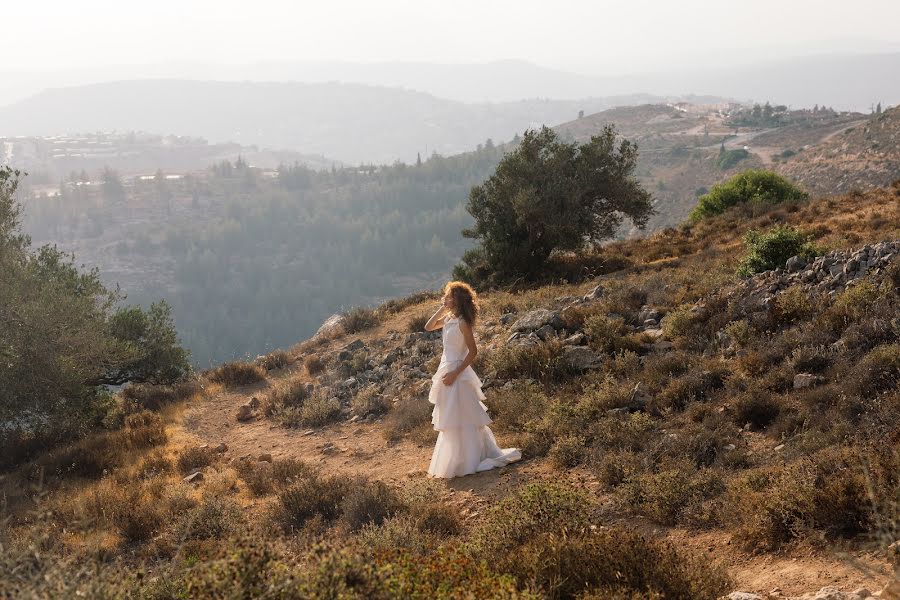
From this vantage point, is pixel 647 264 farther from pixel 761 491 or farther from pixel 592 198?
pixel 761 491

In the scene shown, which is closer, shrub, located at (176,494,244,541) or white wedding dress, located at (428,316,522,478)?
shrub, located at (176,494,244,541)

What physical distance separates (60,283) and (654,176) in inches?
4704

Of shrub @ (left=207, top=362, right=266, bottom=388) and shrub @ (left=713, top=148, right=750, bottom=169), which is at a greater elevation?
shrub @ (left=713, top=148, right=750, bottom=169)

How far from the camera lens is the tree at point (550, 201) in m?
23.5

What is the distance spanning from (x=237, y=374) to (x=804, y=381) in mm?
13653

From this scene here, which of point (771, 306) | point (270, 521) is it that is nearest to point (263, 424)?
point (270, 521)

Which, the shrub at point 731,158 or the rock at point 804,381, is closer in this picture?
the rock at point 804,381

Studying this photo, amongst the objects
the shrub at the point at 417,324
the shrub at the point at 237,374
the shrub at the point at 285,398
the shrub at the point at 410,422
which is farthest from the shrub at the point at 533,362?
the shrub at the point at 237,374

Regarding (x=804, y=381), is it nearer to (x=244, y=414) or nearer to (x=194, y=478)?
(x=194, y=478)

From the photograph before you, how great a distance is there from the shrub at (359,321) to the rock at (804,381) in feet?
46.1

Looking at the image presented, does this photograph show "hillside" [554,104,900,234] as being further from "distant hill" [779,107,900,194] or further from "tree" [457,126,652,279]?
"tree" [457,126,652,279]

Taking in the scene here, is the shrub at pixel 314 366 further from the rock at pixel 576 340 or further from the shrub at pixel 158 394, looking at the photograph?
the rock at pixel 576 340

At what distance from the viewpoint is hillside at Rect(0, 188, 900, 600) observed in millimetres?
4508

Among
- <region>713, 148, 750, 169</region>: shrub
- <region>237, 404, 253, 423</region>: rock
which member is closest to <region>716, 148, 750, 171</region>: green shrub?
<region>713, 148, 750, 169</region>: shrub
